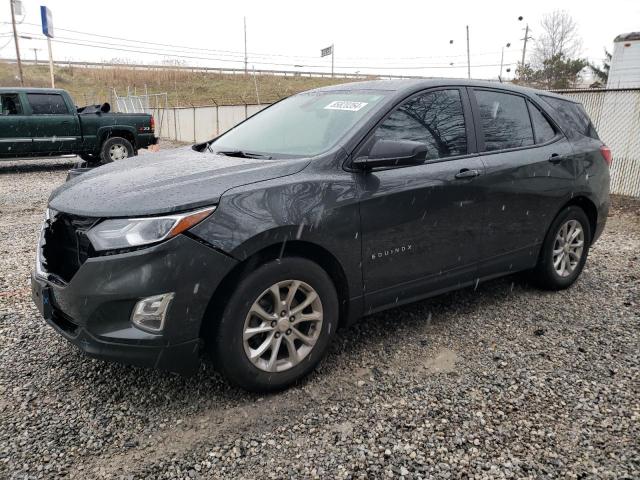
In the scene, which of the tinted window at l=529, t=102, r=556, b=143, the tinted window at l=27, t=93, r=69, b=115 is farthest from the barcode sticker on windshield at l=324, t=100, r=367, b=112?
the tinted window at l=27, t=93, r=69, b=115

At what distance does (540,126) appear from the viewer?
4.11m

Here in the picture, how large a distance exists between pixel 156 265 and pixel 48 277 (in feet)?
2.58

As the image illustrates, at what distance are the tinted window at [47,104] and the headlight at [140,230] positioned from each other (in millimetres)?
11356

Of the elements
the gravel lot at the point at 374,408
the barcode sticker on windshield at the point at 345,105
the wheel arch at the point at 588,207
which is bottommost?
the gravel lot at the point at 374,408

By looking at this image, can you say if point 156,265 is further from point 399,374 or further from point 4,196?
point 4,196

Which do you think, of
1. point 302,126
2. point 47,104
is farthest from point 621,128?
point 47,104

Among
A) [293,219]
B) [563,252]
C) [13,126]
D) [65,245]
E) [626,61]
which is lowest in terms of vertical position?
[563,252]

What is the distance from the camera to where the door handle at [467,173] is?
338cm

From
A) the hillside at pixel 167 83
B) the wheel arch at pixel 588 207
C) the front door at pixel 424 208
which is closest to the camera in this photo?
the front door at pixel 424 208

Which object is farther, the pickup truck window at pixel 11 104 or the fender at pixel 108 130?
the fender at pixel 108 130

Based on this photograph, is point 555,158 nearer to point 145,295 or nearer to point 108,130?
point 145,295

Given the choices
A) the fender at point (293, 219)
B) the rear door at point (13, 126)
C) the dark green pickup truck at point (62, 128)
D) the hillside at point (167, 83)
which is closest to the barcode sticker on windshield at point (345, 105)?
the fender at point (293, 219)

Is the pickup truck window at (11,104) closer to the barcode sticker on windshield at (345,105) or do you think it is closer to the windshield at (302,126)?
the windshield at (302,126)

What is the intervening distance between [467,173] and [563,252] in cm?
154
